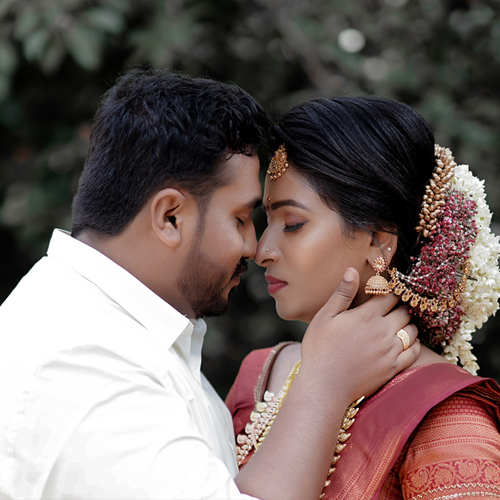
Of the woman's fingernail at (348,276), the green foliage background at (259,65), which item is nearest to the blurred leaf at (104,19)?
the green foliage background at (259,65)

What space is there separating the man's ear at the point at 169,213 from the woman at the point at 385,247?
434 mm

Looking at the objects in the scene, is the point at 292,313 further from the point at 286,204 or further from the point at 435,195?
the point at 435,195

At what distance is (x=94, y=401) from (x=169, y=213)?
0.68m

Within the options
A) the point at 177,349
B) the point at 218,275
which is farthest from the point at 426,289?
the point at 177,349

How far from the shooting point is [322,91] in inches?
132

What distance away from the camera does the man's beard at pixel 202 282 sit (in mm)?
1937

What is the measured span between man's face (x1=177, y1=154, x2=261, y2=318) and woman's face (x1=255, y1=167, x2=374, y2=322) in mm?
144

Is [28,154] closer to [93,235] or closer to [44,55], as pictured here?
[44,55]

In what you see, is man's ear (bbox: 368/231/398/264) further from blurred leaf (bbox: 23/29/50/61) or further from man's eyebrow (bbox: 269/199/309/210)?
blurred leaf (bbox: 23/29/50/61)

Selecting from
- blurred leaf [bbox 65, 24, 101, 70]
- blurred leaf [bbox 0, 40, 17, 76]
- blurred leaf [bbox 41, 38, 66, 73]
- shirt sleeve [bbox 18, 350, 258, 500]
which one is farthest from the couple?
blurred leaf [bbox 0, 40, 17, 76]

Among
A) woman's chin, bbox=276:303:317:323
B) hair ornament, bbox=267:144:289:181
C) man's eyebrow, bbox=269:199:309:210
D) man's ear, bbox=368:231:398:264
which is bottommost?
woman's chin, bbox=276:303:317:323

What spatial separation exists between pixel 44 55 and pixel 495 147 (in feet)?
8.25

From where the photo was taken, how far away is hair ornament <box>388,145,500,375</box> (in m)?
2.12

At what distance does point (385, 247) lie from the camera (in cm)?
213
